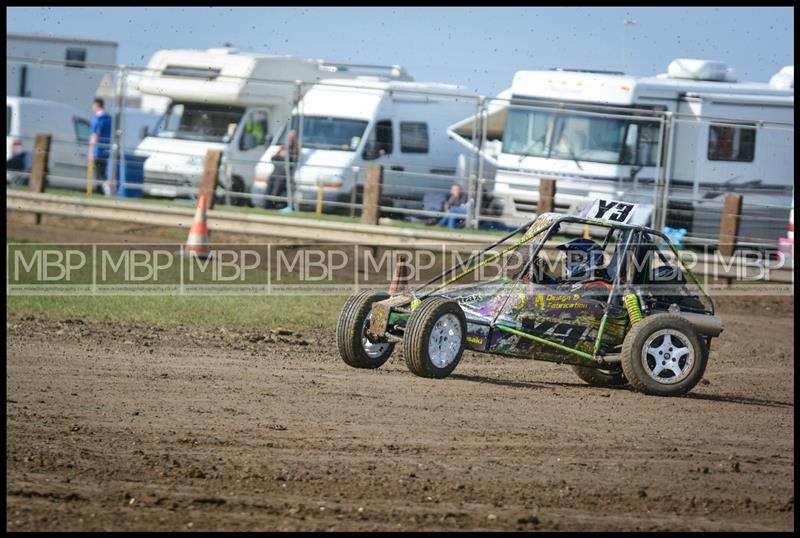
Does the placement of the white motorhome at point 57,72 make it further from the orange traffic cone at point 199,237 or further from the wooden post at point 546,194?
the wooden post at point 546,194

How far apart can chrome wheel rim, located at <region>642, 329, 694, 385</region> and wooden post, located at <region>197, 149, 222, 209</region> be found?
40.7 feet

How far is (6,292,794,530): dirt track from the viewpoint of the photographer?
205 inches

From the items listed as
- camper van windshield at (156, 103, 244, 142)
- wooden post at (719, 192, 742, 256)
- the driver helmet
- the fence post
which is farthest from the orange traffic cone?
the driver helmet

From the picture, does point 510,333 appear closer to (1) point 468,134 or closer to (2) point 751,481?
(2) point 751,481

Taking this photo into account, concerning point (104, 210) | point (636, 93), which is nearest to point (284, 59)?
point (104, 210)

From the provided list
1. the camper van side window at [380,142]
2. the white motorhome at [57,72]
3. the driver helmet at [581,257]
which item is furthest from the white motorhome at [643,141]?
the white motorhome at [57,72]

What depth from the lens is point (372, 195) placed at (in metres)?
18.7

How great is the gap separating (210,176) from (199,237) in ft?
11.9

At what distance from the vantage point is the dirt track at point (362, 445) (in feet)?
17.1

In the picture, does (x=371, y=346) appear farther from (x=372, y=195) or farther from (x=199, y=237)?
(x=372, y=195)

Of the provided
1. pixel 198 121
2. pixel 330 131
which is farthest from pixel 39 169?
pixel 330 131

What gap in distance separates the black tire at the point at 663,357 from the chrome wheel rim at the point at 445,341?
122cm

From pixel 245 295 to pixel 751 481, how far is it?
8518 millimetres

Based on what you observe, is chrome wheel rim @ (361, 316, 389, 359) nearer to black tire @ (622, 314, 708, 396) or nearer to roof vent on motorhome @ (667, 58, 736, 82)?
black tire @ (622, 314, 708, 396)
